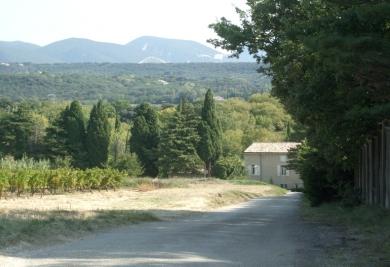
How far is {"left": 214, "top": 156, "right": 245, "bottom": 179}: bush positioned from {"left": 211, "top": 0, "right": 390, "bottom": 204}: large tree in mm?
55320

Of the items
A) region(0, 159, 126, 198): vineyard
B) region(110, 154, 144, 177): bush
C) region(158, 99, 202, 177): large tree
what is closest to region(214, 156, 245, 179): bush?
region(158, 99, 202, 177): large tree

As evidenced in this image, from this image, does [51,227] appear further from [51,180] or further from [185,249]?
[51,180]

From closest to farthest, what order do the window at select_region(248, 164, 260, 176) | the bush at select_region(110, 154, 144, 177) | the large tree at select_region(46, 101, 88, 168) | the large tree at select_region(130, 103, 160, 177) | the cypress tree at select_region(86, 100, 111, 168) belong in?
1. the bush at select_region(110, 154, 144, 177)
2. the large tree at select_region(46, 101, 88, 168)
3. the cypress tree at select_region(86, 100, 111, 168)
4. the large tree at select_region(130, 103, 160, 177)
5. the window at select_region(248, 164, 260, 176)

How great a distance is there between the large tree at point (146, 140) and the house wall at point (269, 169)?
2113cm

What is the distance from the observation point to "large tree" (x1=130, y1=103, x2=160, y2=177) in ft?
268

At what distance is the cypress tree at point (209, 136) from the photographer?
83.6 meters

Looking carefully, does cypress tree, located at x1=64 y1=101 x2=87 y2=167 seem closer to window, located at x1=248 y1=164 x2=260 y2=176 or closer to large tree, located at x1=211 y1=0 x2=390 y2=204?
window, located at x1=248 y1=164 x2=260 y2=176

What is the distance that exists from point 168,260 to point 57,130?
230ft

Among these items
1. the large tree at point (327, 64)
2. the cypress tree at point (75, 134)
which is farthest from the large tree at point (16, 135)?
the large tree at point (327, 64)

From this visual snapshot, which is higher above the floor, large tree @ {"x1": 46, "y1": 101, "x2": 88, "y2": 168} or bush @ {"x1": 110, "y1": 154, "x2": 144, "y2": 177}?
large tree @ {"x1": 46, "y1": 101, "x2": 88, "y2": 168}

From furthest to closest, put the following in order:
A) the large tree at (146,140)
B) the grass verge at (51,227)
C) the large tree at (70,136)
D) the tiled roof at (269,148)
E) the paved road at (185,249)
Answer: the tiled roof at (269,148)
the large tree at (146,140)
the large tree at (70,136)
the grass verge at (51,227)
the paved road at (185,249)

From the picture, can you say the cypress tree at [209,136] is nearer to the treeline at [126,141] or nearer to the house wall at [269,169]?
the treeline at [126,141]

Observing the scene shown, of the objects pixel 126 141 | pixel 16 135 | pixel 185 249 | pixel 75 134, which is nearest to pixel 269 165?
pixel 126 141

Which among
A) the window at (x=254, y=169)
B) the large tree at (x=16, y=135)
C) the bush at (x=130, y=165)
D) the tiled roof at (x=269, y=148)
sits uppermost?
the large tree at (x=16, y=135)
